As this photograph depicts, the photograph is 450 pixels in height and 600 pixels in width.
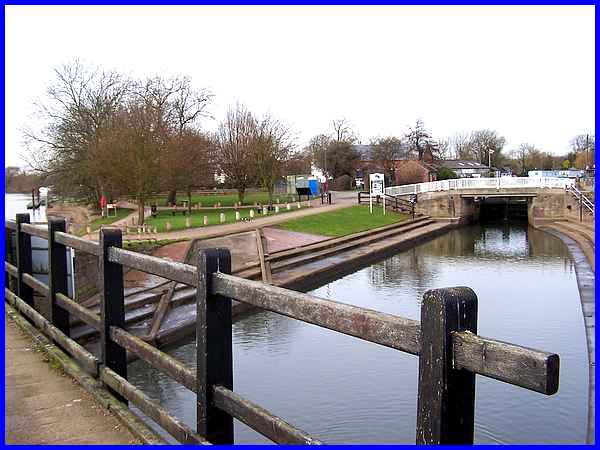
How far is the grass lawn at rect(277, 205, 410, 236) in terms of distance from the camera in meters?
29.9

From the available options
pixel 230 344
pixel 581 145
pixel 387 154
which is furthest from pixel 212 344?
pixel 581 145

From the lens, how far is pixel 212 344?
11.8 ft

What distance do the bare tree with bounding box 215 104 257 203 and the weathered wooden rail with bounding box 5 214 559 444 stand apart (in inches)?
1334

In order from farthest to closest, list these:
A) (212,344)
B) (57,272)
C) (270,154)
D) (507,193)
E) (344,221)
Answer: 1. (507,193)
2. (270,154)
3. (344,221)
4. (57,272)
5. (212,344)

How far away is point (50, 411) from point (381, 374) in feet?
22.0

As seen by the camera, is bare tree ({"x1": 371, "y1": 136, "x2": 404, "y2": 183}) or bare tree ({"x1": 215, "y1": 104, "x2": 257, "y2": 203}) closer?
bare tree ({"x1": 215, "y1": 104, "x2": 257, "y2": 203})

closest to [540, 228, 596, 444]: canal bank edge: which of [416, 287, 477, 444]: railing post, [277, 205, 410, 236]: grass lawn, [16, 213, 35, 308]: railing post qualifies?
[416, 287, 477, 444]: railing post

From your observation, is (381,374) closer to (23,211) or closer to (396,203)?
(396,203)

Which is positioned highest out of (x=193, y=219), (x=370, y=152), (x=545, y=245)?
(x=370, y=152)

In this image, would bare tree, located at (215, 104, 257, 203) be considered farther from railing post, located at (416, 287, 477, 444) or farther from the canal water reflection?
railing post, located at (416, 287, 477, 444)

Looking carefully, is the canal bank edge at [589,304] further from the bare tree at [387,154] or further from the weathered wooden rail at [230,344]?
the bare tree at [387,154]

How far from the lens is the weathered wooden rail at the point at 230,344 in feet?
7.32

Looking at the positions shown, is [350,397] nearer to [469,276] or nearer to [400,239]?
[469,276]

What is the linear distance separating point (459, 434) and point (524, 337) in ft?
38.0
